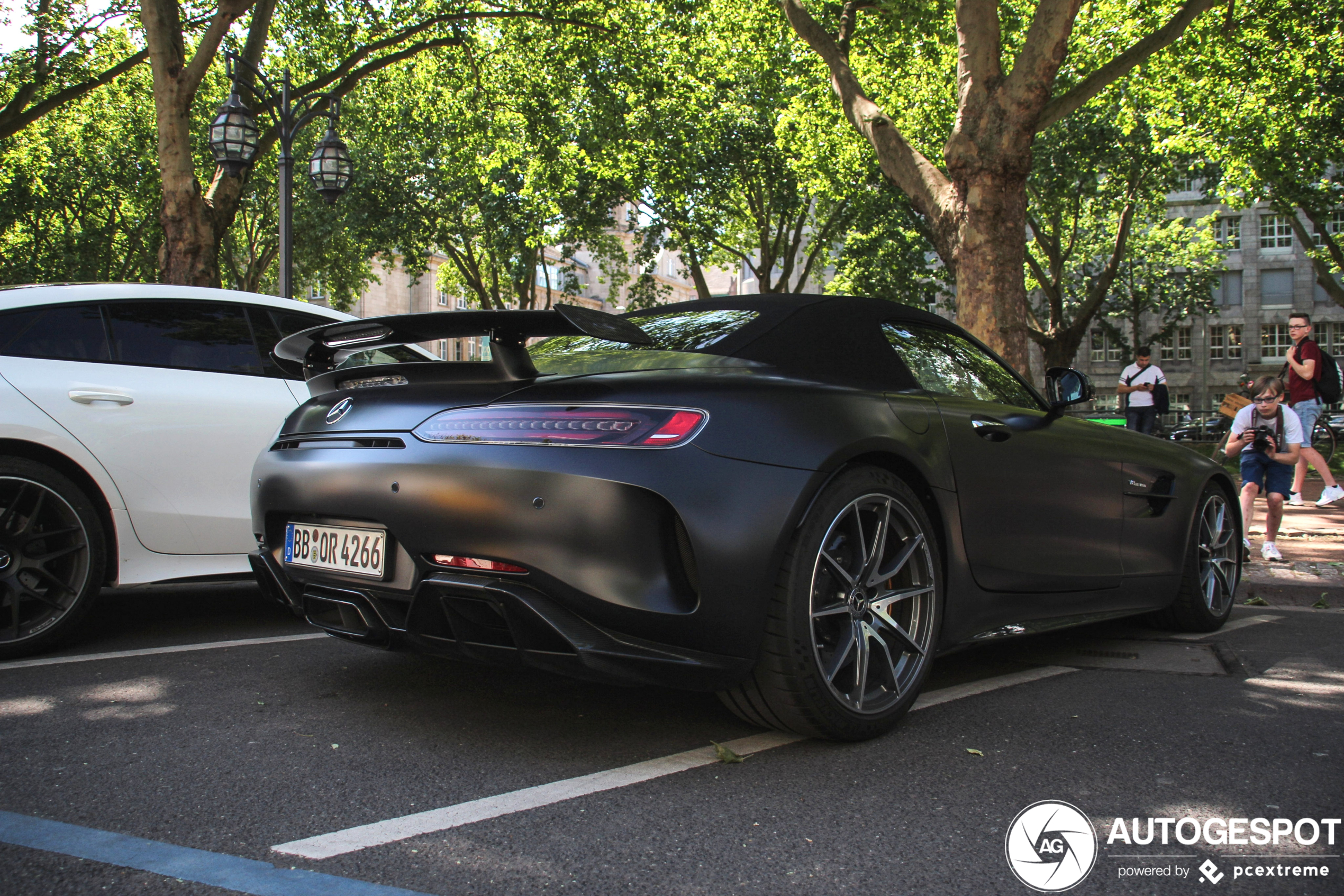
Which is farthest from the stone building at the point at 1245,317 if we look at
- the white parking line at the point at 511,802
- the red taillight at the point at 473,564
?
the red taillight at the point at 473,564

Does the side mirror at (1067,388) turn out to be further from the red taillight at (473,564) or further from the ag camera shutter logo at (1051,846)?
the red taillight at (473,564)

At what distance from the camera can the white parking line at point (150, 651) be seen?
3906 mm

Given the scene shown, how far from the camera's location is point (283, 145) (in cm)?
1305

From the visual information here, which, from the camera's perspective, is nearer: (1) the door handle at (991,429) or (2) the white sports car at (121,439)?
(1) the door handle at (991,429)

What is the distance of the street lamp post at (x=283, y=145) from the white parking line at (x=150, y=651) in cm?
860

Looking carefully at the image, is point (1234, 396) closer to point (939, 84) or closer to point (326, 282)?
point (939, 84)

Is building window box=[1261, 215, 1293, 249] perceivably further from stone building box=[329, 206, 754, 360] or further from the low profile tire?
the low profile tire

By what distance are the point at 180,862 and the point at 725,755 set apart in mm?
1366

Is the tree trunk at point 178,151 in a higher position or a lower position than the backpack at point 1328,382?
higher

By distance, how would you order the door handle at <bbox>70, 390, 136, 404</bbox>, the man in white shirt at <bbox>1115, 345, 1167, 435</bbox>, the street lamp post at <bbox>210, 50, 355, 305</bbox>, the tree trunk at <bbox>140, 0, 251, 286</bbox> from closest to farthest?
the door handle at <bbox>70, 390, 136, 404</bbox>, the tree trunk at <bbox>140, 0, 251, 286</bbox>, the street lamp post at <bbox>210, 50, 355, 305</bbox>, the man in white shirt at <bbox>1115, 345, 1167, 435</bbox>

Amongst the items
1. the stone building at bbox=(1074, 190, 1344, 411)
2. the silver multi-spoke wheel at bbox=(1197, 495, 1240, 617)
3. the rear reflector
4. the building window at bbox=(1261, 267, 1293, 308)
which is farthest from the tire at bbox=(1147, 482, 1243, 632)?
the building window at bbox=(1261, 267, 1293, 308)

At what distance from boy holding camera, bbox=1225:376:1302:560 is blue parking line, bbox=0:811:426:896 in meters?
7.78

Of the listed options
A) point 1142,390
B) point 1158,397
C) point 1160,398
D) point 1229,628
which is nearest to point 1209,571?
point 1229,628

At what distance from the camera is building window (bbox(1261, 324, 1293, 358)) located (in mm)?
56625
